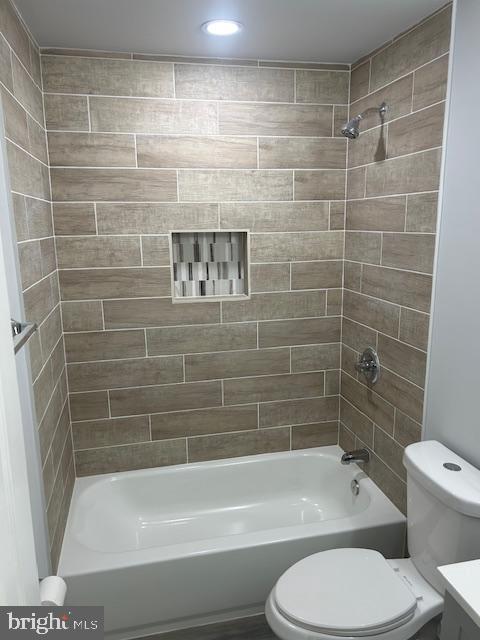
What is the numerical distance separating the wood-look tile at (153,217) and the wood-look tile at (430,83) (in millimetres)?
1044

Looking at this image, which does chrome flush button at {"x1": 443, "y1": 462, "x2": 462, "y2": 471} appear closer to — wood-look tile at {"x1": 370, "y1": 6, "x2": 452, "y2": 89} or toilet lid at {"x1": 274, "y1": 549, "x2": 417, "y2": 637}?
toilet lid at {"x1": 274, "y1": 549, "x2": 417, "y2": 637}

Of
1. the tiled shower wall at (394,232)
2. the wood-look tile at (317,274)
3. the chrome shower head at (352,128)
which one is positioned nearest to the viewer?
the tiled shower wall at (394,232)

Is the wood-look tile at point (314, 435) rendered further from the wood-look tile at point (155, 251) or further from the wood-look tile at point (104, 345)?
the wood-look tile at point (155, 251)

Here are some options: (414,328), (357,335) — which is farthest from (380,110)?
(357,335)

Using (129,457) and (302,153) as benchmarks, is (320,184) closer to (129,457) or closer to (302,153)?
(302,153)

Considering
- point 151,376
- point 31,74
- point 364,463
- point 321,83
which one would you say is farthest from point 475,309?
point 31,74

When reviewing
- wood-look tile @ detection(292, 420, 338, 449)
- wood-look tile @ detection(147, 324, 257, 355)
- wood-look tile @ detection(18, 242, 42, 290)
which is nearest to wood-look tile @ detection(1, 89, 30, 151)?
wood-look tile @ detection(18, 242, 42, 290)

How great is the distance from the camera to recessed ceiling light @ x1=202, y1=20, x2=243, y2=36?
1.84 m

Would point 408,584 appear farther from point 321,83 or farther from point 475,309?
point 321,83

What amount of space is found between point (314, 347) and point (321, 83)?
4.63 ft

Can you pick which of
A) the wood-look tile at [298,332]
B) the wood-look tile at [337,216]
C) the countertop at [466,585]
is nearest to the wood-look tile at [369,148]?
the wood-look tile at [337,216]

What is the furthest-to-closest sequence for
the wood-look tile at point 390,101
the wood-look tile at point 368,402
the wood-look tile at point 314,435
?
the wood-look tile at point 314,435 < the wood-look tile at point 368,402 < the wood-look tile at point 390,101

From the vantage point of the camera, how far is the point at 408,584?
169cm

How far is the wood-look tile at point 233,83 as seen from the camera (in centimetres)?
224
